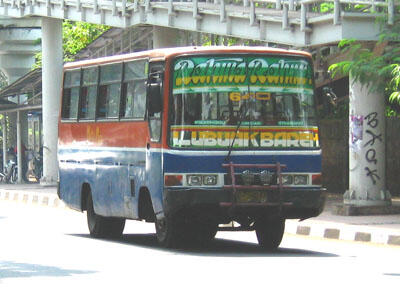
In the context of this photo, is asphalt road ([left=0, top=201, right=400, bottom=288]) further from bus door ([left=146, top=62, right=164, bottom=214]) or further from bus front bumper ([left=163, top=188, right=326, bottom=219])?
bus door ([left=146, top=62, right=164, bottom=214])

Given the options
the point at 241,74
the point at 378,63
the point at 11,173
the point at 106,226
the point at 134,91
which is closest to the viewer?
the point at 241,74

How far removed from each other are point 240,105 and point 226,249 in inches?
82.3

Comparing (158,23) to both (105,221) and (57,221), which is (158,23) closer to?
(57,221)

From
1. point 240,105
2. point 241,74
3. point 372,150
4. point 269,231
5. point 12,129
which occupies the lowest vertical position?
point 269,231

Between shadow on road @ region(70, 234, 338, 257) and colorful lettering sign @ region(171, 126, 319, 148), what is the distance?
138cm

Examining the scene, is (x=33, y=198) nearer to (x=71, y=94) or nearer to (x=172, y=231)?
(x=71, y=94)

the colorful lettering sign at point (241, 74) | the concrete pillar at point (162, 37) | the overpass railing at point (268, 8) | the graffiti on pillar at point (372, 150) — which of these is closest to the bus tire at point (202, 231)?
the colorful lettering sign at point (241, 74)

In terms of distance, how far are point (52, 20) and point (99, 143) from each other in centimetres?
1929

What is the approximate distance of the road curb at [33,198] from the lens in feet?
101

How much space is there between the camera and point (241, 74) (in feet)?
53.0

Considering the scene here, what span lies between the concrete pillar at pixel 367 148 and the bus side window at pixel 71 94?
5423 millimetres

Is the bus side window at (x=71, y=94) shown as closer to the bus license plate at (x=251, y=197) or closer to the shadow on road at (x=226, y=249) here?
the shadow on road at (x=226, y=249)

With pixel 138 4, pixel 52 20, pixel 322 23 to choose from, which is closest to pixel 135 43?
pixel 52 20

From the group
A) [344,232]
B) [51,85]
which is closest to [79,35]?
[51,85]
